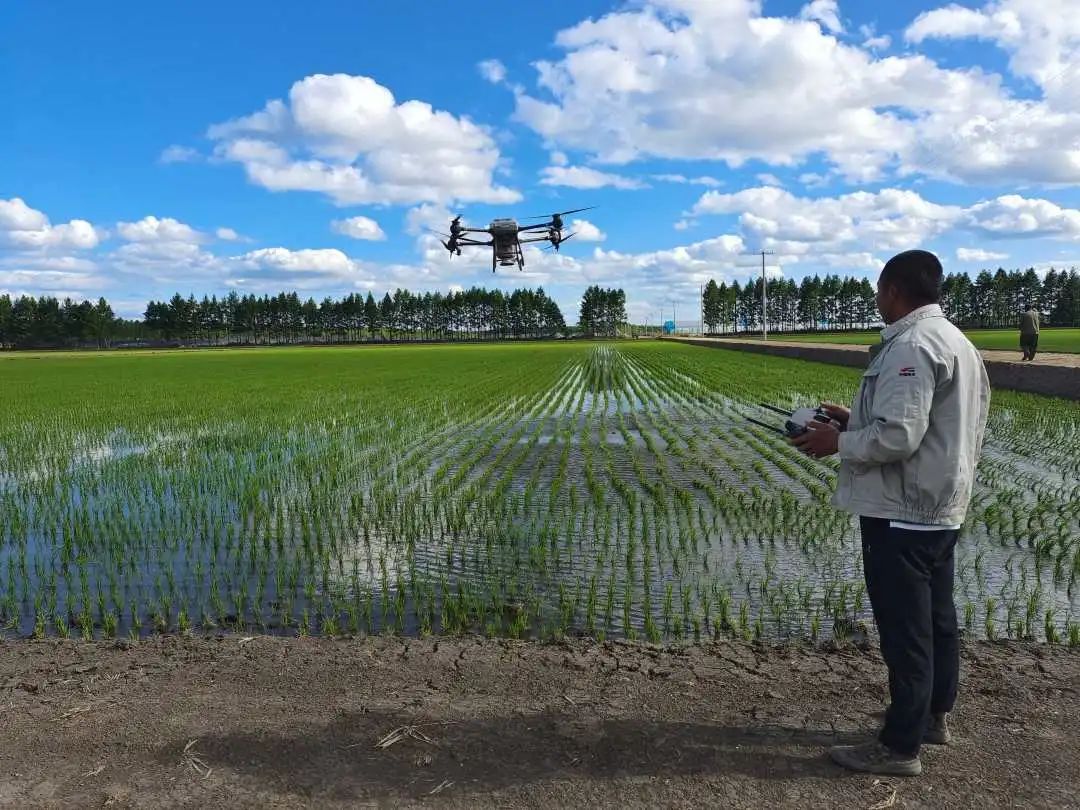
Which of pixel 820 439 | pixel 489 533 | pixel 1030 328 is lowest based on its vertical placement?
pixel 489 533

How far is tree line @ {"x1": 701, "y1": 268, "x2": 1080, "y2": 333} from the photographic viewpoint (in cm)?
12500

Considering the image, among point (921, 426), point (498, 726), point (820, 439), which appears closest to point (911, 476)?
point (921, 426)

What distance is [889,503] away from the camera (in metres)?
2.91

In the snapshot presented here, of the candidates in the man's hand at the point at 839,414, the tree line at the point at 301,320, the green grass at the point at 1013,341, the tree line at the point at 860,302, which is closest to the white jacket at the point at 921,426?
the man's hand at the point at 839,414

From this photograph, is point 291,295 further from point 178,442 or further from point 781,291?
point 178,442

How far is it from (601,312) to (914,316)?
170 m

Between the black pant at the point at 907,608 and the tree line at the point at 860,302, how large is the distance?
108472 mm

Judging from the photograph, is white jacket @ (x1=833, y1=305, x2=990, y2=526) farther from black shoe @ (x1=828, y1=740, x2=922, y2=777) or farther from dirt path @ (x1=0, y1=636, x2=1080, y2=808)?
dirt path @ (x1=0, y1=636, x2=1080, y2=808)

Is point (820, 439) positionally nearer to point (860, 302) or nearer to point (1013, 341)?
point (1013, 341)

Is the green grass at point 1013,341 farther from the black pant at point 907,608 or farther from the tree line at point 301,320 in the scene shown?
the tree line at point 301,320

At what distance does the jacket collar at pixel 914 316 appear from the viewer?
290 centimetres

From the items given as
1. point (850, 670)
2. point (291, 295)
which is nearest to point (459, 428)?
point (850, 670)

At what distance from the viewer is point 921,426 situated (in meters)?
2.79

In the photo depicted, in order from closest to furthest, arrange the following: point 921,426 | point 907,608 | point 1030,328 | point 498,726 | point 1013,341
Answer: point 921,426
point 907,608
point 498,726
point 1030,328
point 1013,341
